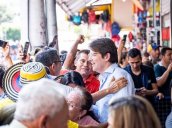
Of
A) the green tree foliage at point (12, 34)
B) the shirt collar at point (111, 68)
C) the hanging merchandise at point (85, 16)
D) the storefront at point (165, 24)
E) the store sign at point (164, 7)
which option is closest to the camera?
the shirt collar at point (111, 68)

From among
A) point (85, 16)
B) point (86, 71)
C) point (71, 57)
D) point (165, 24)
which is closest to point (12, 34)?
point (85, 16)

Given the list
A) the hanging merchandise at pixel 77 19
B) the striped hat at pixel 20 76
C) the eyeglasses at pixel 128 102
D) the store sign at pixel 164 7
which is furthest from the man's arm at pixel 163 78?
the hanging merchandise at pixel 77 19

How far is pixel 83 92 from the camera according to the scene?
11.7 feet

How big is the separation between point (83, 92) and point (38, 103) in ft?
3.99

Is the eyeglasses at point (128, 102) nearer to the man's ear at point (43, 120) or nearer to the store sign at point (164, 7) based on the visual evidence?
the man's ear at point (43, 120)

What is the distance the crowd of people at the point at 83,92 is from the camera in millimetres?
2412

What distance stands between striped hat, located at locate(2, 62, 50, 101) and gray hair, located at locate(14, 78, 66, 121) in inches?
49.7

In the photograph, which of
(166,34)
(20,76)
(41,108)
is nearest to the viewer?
(41,108)

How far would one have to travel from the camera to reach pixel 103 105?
13.6 ft

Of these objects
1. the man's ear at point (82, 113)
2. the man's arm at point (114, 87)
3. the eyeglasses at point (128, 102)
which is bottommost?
the man's ear at point (82, 113)

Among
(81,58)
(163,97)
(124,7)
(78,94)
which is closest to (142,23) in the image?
(124,7)

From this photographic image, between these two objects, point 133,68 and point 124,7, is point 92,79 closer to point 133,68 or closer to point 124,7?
point 133,68

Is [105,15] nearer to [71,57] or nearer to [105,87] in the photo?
[71,57]

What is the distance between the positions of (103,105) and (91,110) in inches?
8.6
